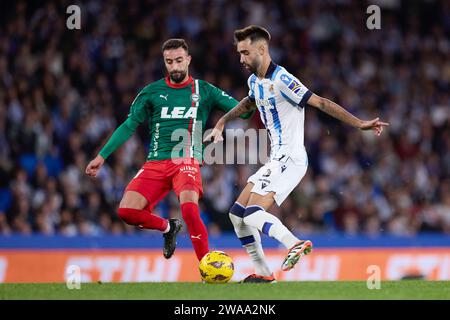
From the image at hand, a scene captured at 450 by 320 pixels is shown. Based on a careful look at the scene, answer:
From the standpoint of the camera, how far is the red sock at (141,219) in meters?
9.73

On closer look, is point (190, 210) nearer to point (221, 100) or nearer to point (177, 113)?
point (177, 113)

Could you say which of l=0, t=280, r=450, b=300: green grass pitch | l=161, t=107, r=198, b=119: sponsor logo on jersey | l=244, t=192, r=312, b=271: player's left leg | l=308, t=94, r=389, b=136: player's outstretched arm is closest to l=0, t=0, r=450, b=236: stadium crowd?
l=161, t=107, r=198, b=119: sponsor logo on jersey

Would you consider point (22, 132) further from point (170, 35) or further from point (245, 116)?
point (245, 116)

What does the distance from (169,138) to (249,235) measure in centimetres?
140

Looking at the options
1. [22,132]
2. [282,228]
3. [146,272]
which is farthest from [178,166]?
[22,132]

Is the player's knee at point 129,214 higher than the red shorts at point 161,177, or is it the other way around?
the red shorts at point 161,177

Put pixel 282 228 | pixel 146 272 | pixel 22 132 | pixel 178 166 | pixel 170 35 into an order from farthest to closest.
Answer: pixel 170 35
pixel 22 132
pixel 146 272
pixel 178 166
pixel 282 228

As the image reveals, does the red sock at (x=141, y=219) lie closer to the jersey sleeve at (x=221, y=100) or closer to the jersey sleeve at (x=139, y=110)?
the jersey sleeve at (x=139, y=110)

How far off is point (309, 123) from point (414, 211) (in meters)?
2.46

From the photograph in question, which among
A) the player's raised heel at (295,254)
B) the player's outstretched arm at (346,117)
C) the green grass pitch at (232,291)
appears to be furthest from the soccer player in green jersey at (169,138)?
the player's raised heel at (295,254)

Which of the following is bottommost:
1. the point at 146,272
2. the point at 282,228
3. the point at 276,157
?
the point at 146,272

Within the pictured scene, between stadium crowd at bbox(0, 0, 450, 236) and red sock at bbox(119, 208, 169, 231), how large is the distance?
513 cm

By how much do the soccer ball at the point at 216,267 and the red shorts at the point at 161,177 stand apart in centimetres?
83

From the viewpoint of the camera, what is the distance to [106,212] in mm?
15133
